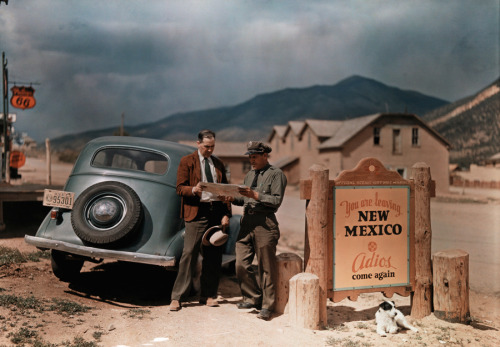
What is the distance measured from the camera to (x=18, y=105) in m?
14.9

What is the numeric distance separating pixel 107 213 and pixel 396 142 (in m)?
27.6

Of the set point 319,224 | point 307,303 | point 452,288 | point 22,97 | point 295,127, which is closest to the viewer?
point 307,303

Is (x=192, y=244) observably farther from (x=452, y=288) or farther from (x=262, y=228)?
(x=452, y=288)

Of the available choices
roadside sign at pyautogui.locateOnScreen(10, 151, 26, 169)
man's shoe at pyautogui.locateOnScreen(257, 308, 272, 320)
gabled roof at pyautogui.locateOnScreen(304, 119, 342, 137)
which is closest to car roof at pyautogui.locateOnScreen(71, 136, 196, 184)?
man's shoe at pyautogui.locateOnScreen(257, 308, 272, 320)

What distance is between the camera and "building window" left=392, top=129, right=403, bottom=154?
30.5 metres

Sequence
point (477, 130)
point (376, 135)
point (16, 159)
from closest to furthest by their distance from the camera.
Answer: point (16, 159)
point (376, 135)
point (477, 130)

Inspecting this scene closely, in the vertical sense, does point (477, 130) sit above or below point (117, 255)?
above

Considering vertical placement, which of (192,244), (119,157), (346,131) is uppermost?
(346,131)

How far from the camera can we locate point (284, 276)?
5.46 m

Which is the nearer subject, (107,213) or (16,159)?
(107,213)

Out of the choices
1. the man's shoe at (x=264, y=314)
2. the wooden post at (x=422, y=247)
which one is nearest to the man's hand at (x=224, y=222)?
the man's shoe at (x=264, y=314)

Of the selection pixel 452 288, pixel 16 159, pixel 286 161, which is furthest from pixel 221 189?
pixel 286 161

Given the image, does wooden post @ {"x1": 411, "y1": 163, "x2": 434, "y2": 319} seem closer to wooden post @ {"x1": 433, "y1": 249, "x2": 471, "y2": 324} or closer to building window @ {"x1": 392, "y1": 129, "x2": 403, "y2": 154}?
wooden post @ {"x1": 433, "y1": 249, "x2": 471, "y2": 324}

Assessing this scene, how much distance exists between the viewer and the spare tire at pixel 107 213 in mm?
5539
